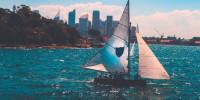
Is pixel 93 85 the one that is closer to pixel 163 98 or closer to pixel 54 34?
pixel 163 98

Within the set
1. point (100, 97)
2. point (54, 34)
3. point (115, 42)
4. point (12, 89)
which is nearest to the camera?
point (100, 97)

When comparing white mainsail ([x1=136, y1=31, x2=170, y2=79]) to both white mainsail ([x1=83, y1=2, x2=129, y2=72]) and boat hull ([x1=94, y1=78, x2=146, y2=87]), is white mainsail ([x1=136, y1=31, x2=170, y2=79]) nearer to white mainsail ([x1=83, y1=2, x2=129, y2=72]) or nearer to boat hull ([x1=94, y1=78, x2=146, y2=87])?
boat hull ([x1=94, y1=78, x2=146, y2=87])

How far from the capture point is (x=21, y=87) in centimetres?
2955

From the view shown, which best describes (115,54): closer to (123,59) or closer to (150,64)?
(123,59)

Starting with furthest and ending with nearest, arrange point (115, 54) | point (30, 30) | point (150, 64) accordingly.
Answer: point (30, 30) < point (115, 54) < point (150, 64)

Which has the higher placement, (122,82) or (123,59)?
(123,59)

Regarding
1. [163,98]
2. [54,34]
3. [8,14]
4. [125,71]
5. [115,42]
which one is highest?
[8,14]

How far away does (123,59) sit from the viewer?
1217 inches

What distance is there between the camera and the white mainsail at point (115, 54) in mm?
30000

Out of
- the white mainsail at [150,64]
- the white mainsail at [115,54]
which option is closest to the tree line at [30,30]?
the white mainsail at [115,54]

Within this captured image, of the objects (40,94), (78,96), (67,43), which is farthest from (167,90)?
(67,43)

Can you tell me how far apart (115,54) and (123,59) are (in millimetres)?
1386

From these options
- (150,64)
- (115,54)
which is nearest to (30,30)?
(115,54)

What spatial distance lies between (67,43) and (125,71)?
13434 centimetres
